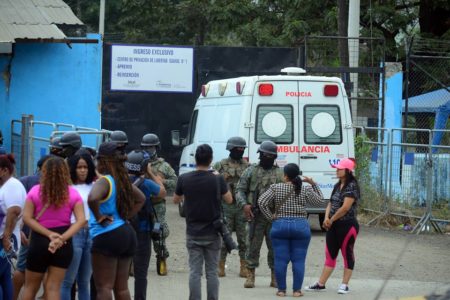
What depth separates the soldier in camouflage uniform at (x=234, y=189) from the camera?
40.2 feet

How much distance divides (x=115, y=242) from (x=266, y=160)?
11.9 feet

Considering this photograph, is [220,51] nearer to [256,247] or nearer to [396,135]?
[396,135]

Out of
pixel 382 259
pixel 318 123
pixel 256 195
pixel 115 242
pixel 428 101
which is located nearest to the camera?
pixel 115 242

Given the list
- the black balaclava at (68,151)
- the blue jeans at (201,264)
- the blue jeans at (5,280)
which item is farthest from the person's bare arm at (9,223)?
the blue jeans at (201,264)

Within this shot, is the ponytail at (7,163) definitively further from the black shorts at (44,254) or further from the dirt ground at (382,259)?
the dirt ground at (382,259)

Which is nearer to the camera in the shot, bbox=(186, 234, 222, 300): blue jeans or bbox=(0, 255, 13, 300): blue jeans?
bbox=(0, 255, 13, 300): blue jeans

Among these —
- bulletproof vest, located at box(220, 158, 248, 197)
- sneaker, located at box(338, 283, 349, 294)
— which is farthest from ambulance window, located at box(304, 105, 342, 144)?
sneaker, located at box(338, 283, 349, 294)

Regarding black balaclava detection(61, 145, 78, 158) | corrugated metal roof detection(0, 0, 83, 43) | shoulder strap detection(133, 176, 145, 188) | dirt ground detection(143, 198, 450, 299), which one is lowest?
dirt ground detection(143, 198, 450, 299)

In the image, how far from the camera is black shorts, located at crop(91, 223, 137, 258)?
8.19 meters

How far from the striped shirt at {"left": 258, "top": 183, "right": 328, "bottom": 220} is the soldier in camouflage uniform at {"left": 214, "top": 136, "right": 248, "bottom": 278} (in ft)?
3.93

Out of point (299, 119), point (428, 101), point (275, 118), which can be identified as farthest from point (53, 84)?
point (428, 101)

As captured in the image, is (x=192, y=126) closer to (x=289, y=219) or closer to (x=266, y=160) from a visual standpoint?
(x=266, y=160)

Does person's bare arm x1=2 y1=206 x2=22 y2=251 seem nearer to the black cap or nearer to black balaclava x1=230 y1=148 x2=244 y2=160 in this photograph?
the black cap

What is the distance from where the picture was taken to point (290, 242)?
11.0 meters
